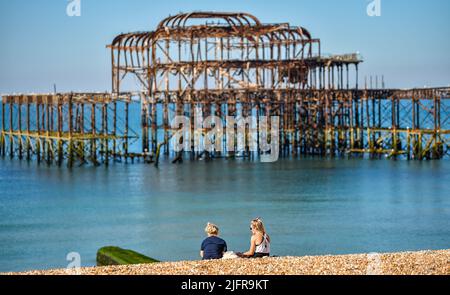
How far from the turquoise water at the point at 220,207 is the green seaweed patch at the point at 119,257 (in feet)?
17.7

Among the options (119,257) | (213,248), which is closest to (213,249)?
(213,248)

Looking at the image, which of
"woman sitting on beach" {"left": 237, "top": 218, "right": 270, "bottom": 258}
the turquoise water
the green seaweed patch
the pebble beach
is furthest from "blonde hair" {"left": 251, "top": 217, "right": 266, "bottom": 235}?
the turquoise water

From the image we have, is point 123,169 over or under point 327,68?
under

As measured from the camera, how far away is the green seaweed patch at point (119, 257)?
65.1 ft

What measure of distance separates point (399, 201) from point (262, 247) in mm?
23403

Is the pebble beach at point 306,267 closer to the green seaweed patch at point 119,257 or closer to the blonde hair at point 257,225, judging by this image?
the blonde hair at point 257,225

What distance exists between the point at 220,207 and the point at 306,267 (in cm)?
2281

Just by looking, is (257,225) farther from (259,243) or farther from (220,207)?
(220,207)

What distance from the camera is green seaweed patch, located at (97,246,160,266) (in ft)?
65.1

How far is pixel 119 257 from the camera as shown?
2042cm

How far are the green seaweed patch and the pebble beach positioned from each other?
2210mm

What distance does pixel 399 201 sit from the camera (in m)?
41.0
